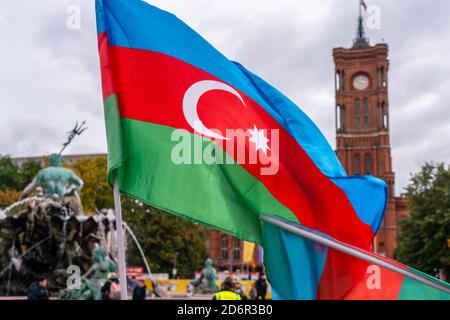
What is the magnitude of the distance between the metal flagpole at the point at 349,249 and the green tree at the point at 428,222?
30.5 metres

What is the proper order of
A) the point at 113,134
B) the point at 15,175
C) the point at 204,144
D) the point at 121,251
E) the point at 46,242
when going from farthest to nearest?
the point at 15,175, the point at 46,242, the point at 204,144, the point at 113,134, the point at 121,251

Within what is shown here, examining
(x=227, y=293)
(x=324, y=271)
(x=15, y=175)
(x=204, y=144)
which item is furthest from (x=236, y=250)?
(x=324, y=271)

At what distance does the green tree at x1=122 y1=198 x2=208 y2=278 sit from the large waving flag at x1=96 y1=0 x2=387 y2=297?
50.0 metres

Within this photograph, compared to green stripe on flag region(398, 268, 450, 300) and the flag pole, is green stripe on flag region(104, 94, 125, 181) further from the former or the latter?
green stripe on flag region(398, 268, 450, 300)

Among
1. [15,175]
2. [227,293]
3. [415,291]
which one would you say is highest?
[15,175]

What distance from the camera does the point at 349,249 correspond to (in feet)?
16.8

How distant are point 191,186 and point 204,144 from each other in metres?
0.45

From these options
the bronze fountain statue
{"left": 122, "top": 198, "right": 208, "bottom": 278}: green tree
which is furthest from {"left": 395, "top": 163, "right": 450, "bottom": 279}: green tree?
{"left": 122, "top": 198, "right": 208, "bottom": 278}: green tree

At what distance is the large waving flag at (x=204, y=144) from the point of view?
5.56 metres

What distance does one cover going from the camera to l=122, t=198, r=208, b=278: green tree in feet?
185

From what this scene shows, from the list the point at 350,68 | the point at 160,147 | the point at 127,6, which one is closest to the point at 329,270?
the point at 160,147

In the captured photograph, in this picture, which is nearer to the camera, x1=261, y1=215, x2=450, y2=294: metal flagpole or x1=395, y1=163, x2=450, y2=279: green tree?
x1=261, y1=215, x2=450, y2=294: metal flagpole

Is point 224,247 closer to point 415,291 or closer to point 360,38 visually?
point 360,38
